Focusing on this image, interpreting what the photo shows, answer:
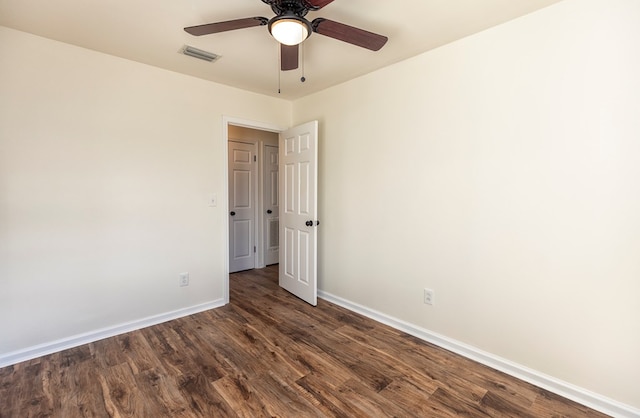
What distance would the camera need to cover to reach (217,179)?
3.28 meters

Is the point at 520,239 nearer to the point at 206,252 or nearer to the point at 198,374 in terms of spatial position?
the point at 198,374

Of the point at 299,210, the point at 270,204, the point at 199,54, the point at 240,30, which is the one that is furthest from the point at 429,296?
the point at 270,204

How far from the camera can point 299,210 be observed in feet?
11.5

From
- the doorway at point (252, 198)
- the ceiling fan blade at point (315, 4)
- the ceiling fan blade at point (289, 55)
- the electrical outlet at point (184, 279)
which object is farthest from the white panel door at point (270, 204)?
the ceiling fan blade at point (315, 4)

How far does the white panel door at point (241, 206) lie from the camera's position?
15.2 ft

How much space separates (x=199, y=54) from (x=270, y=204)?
2.81m

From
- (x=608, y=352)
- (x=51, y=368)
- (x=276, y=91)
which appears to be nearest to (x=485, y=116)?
(x=608, y=352)

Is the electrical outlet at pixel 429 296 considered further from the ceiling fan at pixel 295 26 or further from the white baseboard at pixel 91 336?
the white baseboard at pixel 91 336

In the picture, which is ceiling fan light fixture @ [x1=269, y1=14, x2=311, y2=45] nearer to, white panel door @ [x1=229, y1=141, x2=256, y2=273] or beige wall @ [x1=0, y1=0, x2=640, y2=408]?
beige wall @ [x1=0, y1=0, x2=640, y2=408]

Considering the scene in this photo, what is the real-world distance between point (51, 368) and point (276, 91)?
324 cm

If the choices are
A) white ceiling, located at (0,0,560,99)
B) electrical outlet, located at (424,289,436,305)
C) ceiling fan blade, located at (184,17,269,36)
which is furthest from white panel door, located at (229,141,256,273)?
electrical outlet, located at (424,289,436,305)

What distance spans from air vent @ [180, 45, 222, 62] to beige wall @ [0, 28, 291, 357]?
1.68 ft

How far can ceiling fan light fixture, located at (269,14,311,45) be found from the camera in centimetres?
157

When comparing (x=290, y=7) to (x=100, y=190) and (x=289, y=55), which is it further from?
(x=100, y=190)
